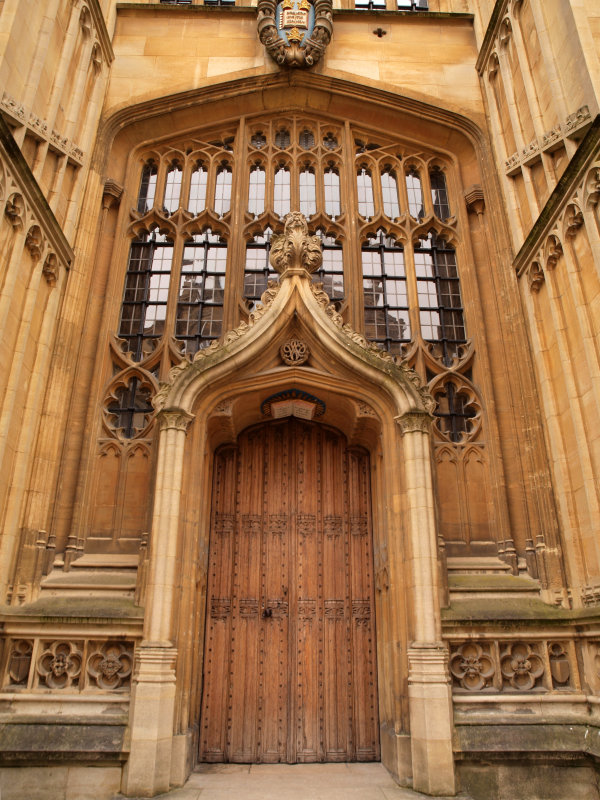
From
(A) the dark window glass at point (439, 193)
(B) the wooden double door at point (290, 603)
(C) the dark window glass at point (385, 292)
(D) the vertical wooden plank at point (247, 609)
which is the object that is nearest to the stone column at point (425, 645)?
(B) the wooden double door at point (290, 603)

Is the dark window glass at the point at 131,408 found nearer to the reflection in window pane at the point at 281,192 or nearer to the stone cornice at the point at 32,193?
the stone cornice at the point at 32,193

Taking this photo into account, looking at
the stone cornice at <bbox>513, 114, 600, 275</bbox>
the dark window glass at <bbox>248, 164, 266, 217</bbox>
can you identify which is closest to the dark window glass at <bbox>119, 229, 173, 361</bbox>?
the dark window glass at <bbox>248, 164, 266, 217</bbox>

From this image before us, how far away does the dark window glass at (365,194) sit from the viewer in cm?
1085

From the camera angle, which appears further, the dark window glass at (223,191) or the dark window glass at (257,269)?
the dark window glass at (223,191)

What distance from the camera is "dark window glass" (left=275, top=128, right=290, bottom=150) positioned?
1152 centimetres

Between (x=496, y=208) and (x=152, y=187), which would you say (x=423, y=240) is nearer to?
(x=496, y=208)

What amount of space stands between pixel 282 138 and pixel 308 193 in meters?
1.47

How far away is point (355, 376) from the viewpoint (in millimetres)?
8219

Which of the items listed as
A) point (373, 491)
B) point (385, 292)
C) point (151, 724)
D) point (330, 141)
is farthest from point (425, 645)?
point (330, 141)

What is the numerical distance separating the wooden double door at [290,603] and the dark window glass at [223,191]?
13.3 ft

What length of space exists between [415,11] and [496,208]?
4.98 meters

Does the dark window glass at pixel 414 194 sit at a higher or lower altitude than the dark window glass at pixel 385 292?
higher

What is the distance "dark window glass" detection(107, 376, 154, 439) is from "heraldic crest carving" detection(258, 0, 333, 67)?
647 centimetres

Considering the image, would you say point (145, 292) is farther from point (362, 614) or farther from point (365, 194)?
point (362, 614)
